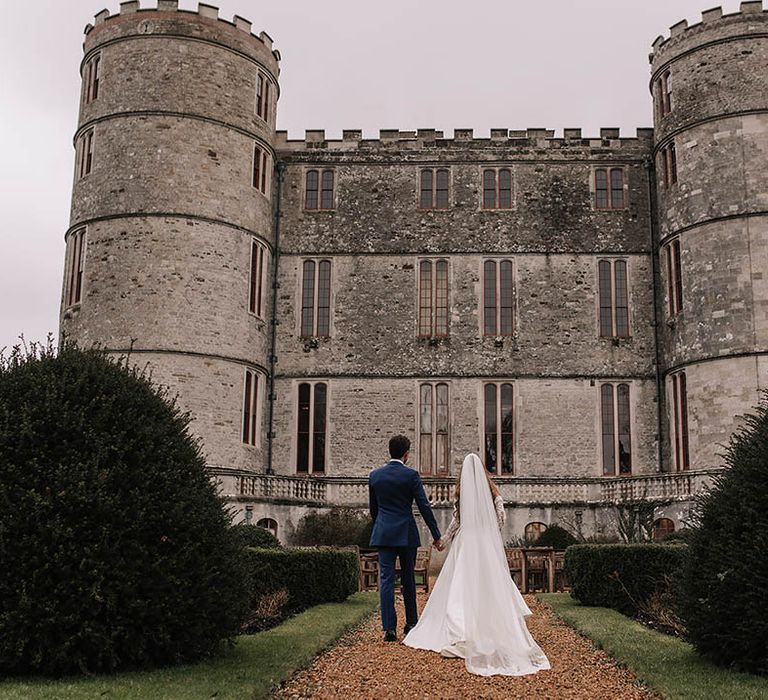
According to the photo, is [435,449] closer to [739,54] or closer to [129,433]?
[739,54]

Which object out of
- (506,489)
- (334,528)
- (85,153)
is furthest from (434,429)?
(85,153)

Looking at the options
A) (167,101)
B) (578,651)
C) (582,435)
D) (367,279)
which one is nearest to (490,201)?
(367,279)

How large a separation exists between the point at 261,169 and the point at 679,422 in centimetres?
1335

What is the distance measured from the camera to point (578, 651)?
376 inches

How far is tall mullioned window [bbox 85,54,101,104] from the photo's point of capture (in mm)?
26917

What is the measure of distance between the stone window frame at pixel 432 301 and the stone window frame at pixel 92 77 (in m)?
10.1

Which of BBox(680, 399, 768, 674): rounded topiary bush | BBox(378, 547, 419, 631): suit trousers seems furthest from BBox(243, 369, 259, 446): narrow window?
BBox(680, 399, 768, 674): rounded topiary bush

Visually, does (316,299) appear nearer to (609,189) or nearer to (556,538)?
(609,189)

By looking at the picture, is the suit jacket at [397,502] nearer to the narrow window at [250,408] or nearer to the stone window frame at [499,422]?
the narrow window at [250,408]

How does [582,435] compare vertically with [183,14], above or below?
below

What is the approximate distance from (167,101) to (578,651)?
2041 centimetres

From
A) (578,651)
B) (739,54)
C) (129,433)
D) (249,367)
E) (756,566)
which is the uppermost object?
(739,54)

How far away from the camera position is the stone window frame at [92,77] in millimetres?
26875

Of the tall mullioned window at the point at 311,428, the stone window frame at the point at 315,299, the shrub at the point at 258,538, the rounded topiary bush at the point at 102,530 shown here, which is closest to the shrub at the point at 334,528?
the tall mullioned window at the point at 311,428
